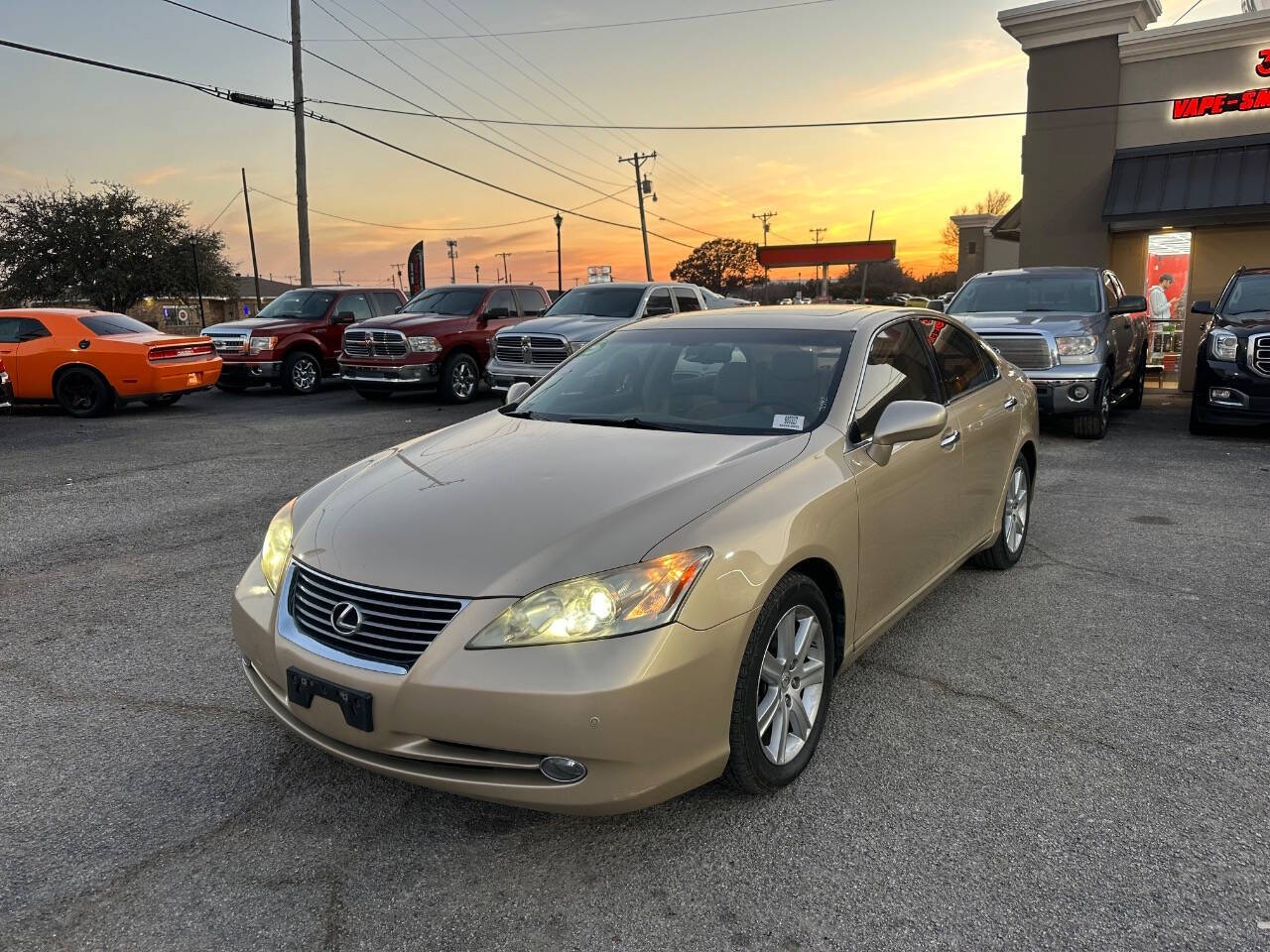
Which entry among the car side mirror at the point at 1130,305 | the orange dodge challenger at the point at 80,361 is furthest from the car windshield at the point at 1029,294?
the orange dodge challenger at the point at 80,361

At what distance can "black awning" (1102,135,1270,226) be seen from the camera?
14.9 metres

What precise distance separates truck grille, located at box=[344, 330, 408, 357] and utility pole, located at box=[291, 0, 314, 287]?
11470mm

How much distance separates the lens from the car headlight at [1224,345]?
31.9 ft

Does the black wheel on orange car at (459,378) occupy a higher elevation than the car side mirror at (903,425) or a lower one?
lower

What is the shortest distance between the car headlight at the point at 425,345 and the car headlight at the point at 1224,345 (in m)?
10.5

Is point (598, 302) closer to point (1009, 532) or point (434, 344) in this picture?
point (434, 344)

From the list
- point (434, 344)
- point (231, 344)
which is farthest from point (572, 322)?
point (231, 344)

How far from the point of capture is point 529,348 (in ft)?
43.2

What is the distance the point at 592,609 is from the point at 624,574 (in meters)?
0.13

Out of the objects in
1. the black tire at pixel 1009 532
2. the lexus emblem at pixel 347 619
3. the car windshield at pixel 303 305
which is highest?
the car windshield at pixel 303 305

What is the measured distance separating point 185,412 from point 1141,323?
14259 millimetres

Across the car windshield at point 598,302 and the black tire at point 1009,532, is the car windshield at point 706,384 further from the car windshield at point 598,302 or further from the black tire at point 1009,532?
the car windshield at point 598,302

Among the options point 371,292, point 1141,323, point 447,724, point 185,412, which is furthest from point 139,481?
Answer: point 1141,323

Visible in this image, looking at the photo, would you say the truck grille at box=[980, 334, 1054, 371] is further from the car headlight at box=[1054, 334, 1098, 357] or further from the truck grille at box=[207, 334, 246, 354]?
the truck grille at box=[207, 334, 246, 354]
